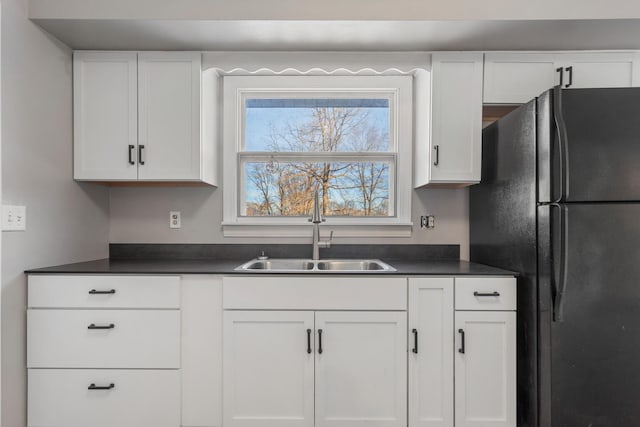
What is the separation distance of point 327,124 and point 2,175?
179 cm

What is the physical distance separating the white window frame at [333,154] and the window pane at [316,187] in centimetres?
6

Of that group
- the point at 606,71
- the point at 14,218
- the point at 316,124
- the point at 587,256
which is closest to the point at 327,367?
the point at 587,256

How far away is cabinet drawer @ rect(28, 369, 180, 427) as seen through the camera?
6.08ft

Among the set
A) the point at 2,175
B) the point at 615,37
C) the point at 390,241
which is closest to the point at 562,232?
the point at 390,241

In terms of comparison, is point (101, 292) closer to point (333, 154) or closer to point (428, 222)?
point (333, 154)

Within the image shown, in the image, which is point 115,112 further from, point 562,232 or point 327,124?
point 562,232

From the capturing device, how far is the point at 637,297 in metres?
1.61

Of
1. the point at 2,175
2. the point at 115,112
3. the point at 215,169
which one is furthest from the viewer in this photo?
the point at 215,169

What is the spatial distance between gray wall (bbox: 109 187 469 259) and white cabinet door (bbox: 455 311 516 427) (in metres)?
0.73

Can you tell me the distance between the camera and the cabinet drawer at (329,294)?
1.85 metres

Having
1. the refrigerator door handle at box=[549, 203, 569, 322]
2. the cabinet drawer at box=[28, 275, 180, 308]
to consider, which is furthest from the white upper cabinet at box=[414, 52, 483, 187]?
the cabinet drawer at box=[28, 275, 180, 308]

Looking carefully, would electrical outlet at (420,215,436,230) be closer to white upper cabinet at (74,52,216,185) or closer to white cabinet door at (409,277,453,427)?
white cabinet door at (409,277,453,427)

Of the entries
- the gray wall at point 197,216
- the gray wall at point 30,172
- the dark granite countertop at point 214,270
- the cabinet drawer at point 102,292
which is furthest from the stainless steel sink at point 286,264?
the gray wall at point 30,172

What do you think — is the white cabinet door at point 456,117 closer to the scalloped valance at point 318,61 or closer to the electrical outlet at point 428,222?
the scalloped valance at point 318,61
